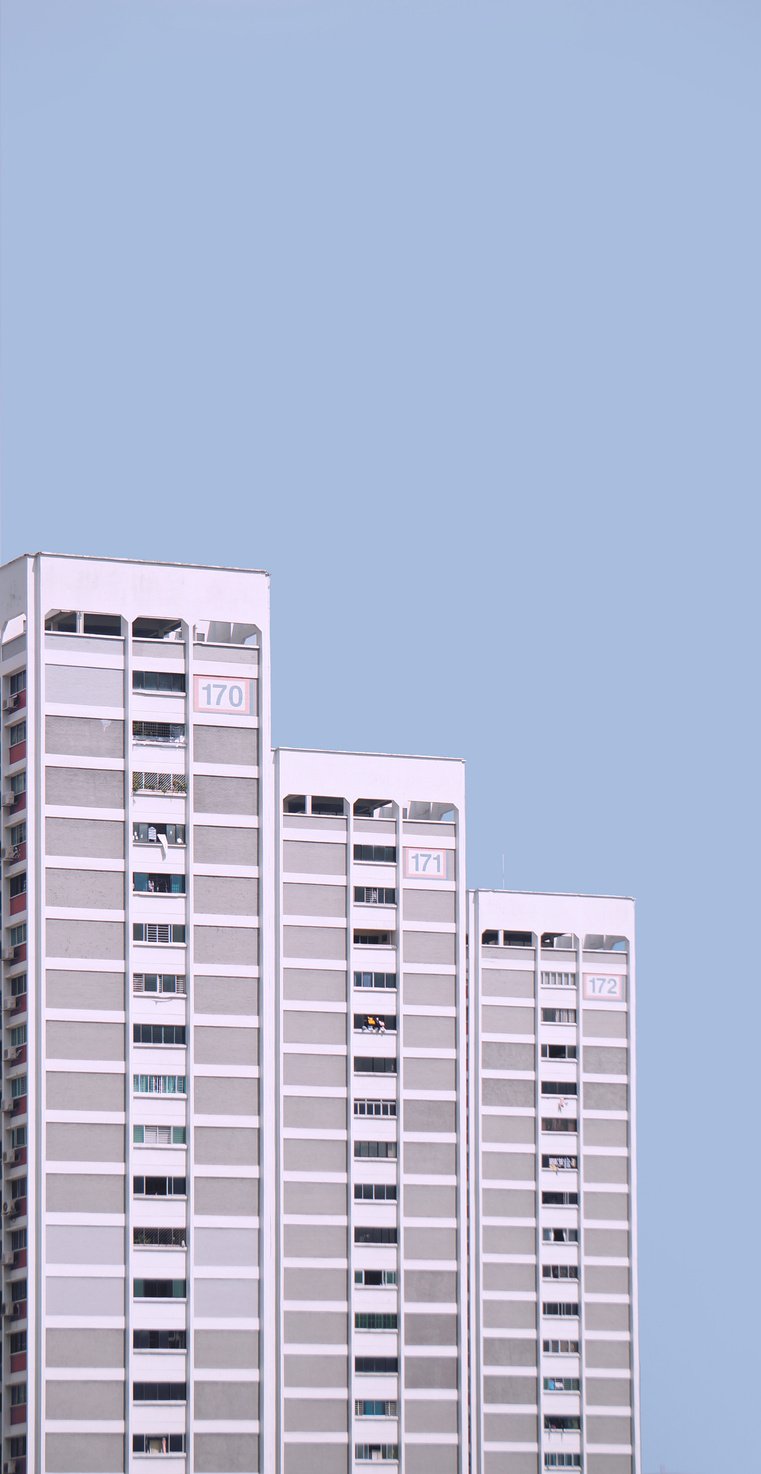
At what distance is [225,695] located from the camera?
7862 centimetres

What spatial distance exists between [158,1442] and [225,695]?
753 inches

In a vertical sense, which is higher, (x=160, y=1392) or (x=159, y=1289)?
(x=159, y=1289)

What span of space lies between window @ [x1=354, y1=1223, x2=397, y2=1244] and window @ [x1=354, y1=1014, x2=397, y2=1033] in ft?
18.7

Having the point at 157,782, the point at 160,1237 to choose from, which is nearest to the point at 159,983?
the point at 157,782

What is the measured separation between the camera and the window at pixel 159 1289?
75375 millimetres

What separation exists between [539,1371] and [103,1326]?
2572 centimetres

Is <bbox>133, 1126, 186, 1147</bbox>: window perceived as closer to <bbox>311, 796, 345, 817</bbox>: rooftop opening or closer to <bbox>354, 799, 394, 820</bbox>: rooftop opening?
<bbox>311, 796, 345, 817</bbox>: rooftop opening

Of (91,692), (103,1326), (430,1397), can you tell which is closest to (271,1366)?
(103,1326)

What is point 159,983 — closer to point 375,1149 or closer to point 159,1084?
point 159,1084

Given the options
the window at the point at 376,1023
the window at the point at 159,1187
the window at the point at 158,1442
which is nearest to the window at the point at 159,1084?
the window at the point at 159,1187

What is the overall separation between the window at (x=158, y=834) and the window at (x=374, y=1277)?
1652 cm

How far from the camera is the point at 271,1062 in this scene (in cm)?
7844

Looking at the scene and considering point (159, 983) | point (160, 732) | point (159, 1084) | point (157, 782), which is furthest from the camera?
point (160, 732)

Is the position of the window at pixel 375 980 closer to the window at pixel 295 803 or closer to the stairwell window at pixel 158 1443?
the window at pixel 295 803
